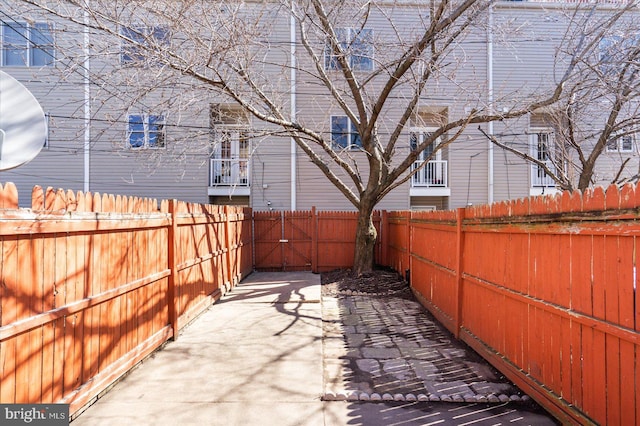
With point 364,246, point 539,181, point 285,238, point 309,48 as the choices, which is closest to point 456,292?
point 364,246

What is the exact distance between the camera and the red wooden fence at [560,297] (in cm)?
260

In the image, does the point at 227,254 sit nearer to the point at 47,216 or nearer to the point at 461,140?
the point at 47,216

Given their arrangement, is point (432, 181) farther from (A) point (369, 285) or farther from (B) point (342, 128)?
(A) point (369, 285)

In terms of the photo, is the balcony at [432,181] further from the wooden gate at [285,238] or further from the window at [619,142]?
the window at [619,142]

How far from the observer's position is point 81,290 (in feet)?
11.4

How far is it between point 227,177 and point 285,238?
413 cm

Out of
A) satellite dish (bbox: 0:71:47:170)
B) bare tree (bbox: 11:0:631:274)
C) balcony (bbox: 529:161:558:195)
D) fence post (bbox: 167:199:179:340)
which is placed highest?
bare tree (bbox: 11:0:631:274)

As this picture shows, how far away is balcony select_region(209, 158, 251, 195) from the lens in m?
14.7

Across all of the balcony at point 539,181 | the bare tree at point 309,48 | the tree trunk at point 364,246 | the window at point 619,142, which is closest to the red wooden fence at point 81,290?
the bare tree at point 309,48

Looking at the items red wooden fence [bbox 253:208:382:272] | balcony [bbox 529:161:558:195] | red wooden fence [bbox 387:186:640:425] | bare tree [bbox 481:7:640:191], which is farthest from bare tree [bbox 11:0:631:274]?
balcony [bbox 529:161:558:195]

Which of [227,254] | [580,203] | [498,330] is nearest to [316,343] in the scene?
[498,330]

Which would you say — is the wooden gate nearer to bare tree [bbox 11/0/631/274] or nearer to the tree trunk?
the tree trunk

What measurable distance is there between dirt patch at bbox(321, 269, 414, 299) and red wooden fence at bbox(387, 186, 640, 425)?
3397mm

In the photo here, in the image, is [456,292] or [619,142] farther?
[619,142]
